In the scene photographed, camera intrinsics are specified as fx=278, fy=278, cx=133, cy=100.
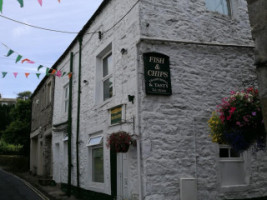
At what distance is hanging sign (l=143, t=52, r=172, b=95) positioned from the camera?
21.0ft

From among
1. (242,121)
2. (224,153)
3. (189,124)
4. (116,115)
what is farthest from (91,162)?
(242,121)

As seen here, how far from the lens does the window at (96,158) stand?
838cm

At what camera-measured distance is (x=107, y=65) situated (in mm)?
9016

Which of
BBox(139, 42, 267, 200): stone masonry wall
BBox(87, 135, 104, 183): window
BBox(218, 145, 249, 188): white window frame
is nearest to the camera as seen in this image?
BBox(139, 42, 267, 200): stone masonry wall

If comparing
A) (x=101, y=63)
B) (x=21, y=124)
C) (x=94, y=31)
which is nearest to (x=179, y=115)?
(x=101, y=63)

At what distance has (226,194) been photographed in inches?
260

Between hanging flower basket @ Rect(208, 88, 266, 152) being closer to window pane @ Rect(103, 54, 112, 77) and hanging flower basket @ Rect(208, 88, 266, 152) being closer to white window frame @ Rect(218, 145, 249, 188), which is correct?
white window frame @ Rect(218, 145, 249, 188)

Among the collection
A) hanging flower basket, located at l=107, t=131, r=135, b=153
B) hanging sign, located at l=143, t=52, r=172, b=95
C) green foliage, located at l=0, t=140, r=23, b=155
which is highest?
hanging sign, located at l=143, t=52, r=172, b=95

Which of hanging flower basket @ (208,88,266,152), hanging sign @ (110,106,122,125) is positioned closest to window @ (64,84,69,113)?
hanging sign @ (110,106,122,125)

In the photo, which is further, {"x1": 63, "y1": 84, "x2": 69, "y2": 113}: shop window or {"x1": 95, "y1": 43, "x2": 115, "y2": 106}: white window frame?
{"x1": 63, "y1": 84, "x2": 69, "y2": 113}: shop window

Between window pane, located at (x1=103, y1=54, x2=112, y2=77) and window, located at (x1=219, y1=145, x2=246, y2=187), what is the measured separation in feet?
13.5

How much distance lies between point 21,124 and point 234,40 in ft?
61.3

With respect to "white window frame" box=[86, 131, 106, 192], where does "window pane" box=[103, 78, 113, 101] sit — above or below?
above

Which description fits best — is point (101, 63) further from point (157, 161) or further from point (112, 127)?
point (157, 161)
